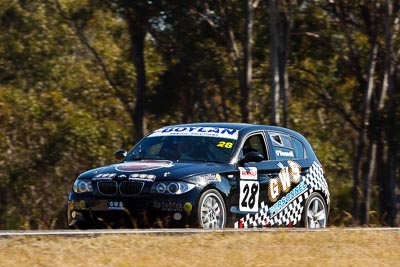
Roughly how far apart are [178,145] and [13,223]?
20.2 metres

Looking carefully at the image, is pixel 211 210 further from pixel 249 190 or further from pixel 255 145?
pixel 255 145

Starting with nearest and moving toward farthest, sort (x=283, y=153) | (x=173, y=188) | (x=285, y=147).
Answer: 1. (x=173, y=188)
2. (x=283, y=153)
3. (x=285, y=147)

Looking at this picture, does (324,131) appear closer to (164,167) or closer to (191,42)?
(191,42)

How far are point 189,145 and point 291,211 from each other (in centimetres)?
168

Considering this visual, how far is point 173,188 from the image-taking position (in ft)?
38.6

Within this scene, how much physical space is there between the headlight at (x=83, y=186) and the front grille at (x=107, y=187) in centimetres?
14

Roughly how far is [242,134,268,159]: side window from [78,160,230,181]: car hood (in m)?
0.74

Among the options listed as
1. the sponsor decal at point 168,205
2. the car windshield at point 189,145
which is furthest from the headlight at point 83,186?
the car windshield at point 189,145

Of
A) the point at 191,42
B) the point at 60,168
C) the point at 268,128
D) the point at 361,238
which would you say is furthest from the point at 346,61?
the point at 361,238

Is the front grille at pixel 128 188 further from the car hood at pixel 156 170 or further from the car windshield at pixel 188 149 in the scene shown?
the car windshield at pixel 188 149

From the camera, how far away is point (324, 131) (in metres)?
39.9

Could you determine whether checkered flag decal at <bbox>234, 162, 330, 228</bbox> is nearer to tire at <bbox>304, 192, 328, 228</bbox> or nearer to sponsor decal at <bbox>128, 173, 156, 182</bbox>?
tire at <bbox>304, 192, 328, 228</bbox>

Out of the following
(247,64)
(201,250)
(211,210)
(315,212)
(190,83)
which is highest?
(247,64)

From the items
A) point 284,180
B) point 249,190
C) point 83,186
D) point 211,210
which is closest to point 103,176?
point 83,186
